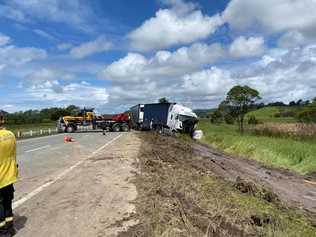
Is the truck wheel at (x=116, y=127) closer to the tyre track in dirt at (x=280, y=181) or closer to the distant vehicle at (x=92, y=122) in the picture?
the distant vehicle at (x=92, y=122)

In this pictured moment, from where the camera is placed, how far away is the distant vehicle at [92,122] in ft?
164

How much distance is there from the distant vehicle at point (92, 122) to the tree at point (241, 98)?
19.3 metres

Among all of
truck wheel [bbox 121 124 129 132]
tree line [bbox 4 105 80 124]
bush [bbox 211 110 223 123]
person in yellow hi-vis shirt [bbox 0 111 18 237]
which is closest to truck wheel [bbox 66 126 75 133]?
tree line [bbox 4 105 80 124]

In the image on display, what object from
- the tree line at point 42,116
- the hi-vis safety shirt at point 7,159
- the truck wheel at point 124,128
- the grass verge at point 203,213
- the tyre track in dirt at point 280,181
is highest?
the tree line at point 42,116

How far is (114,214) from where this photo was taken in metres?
7.03

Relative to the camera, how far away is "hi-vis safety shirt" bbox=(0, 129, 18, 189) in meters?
5.93

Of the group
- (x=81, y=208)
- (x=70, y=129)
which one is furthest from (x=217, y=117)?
(x=81, y=208)

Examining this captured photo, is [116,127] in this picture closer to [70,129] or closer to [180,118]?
Answer: [70,129]

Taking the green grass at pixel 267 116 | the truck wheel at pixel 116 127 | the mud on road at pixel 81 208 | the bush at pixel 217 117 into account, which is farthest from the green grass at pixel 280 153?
the bush at pixel 217 117

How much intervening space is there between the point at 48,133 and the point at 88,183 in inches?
1496

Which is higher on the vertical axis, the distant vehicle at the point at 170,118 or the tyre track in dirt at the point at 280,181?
the distant vehicle at the point at 170,118

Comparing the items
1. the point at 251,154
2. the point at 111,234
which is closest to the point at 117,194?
the point at 111,234

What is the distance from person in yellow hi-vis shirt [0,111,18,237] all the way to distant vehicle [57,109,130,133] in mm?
43731

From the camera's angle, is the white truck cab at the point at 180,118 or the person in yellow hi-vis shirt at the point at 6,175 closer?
the person in yellow hi-vis shirt at the point at 6,175
